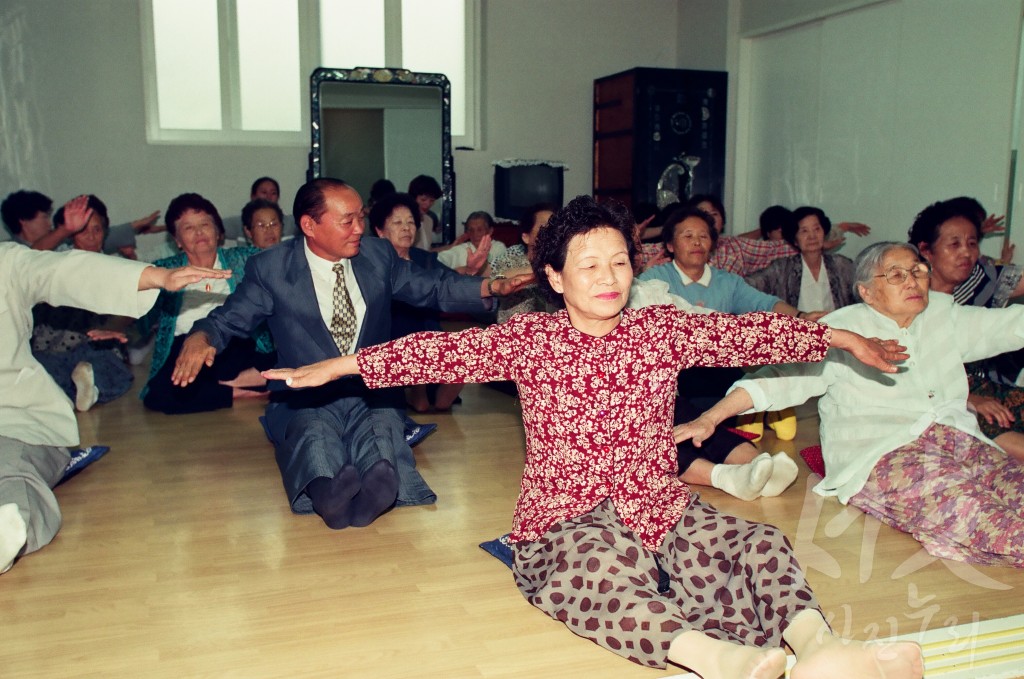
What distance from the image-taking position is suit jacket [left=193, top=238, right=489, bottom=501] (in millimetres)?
3219

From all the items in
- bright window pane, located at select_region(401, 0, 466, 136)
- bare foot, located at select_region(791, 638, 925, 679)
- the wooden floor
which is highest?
bright window pane, located at select_region(401, 0, 466, 136)

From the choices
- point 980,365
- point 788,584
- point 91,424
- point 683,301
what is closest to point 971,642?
point 788,584

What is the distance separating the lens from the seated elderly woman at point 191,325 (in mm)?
4508

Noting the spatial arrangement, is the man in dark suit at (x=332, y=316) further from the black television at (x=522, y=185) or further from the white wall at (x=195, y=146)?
the black television at (x=522, y=185)

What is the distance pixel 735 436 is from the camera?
347 centimetres

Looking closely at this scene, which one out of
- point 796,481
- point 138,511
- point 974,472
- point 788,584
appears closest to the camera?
point 788,584

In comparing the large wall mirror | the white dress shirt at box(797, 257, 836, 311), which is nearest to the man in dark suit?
the white dress shirt at box(797, 257, 836, 311)

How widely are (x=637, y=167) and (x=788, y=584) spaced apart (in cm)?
591

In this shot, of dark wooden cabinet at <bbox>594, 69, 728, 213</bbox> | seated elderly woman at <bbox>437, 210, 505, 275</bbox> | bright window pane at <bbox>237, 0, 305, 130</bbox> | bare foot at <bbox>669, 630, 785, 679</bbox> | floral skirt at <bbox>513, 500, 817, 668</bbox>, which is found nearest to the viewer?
bare foot at <bbox>669, 630, 785, 679</bbox>

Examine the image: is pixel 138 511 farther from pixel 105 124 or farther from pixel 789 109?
pixel 789 109

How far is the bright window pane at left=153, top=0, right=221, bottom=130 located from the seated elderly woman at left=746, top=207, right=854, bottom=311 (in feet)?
14.7

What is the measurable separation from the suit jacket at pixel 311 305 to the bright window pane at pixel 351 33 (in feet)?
15.1

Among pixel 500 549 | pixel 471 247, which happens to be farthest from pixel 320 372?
pixel 471 247

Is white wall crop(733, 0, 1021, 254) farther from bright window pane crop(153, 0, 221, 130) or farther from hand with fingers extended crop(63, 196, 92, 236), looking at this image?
hand with fingers extended crop(63, 196, 92, 236)
